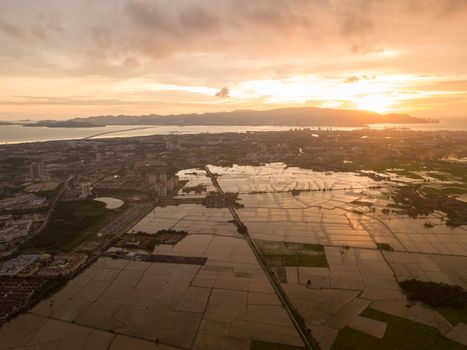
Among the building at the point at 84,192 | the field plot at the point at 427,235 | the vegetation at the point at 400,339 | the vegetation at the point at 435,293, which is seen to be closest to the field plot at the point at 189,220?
the building at the point at 84,192

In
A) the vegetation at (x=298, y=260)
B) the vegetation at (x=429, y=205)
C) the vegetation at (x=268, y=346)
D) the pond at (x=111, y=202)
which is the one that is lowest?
the pond at (x=111, y=202)

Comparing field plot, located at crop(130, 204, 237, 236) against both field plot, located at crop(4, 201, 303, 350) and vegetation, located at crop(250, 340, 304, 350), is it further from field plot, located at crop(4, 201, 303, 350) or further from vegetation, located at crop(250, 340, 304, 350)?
vegetation, located at crop(250, 340, 304, 350)

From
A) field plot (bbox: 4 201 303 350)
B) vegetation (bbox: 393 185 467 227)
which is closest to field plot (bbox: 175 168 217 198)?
field plot (bbox: 4 201 303 350)

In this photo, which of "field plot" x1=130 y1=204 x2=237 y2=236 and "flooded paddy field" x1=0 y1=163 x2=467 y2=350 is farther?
"field plot" x1=130 y1=204 x2=237 y2=236

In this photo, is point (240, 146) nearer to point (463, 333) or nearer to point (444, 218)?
point (444, 218)

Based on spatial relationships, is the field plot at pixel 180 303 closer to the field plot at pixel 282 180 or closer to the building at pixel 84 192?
the building at pixel 84 192

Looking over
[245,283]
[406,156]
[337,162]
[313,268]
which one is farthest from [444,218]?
[406,156]
